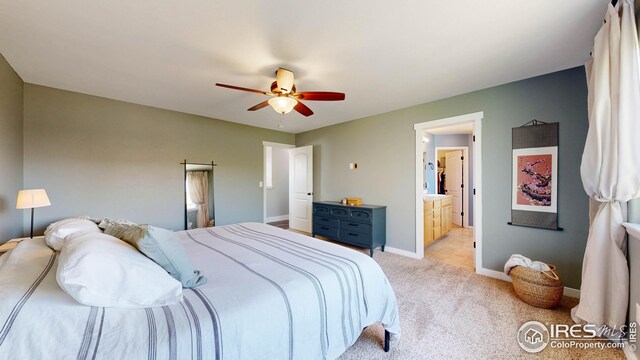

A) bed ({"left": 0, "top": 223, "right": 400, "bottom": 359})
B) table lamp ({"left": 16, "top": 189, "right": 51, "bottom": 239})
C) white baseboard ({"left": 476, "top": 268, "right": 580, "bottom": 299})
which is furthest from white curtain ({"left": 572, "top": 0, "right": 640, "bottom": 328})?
table lamp ({"left": 16, "top": 189, "right": 51, "bottom": 239})

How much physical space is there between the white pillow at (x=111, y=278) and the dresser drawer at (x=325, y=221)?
333 cm

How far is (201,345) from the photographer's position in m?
0.93

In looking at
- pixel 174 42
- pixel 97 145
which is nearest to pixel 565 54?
pixel 174 42

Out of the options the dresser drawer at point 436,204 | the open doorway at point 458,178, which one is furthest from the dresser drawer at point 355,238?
the open doorway at point 458,178

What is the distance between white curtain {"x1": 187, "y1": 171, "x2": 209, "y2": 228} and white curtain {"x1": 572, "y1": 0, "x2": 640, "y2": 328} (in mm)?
4914

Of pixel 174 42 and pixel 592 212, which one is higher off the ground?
pixel 174 42

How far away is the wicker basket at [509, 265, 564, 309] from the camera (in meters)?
2.23

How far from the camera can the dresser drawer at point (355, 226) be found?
386cm

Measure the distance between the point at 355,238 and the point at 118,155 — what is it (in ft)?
12.7

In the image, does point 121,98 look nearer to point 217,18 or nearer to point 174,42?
point 174,42

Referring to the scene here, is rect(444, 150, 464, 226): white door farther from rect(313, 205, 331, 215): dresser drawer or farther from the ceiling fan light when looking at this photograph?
the ceiling fan light

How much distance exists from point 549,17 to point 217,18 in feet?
8.15

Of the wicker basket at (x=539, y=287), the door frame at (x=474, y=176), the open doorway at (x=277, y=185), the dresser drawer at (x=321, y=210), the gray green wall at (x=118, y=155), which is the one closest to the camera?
the wicker basket at (x=539, y=287)

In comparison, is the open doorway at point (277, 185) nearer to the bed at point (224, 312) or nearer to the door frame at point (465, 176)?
the door frame at point (465, 176)
